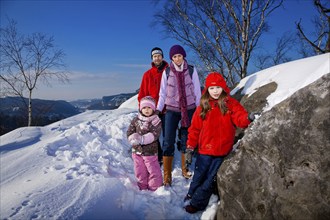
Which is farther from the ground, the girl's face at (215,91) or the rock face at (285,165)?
the girl's face at (215,91)

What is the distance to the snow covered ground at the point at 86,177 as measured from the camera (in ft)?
8.59

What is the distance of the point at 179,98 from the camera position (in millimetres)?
3814

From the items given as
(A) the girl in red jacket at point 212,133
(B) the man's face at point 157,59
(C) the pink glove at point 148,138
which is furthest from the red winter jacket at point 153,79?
(A) the girl in red jacket at point 212,133

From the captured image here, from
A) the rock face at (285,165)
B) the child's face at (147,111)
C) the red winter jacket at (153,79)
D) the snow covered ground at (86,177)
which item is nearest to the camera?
the rock face at (285,165)

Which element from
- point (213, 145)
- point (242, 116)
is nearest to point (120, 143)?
point (213, 145)

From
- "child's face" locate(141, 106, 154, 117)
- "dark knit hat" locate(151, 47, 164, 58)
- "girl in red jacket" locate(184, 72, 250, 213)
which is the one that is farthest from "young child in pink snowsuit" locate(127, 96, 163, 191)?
"dark knit hat" locate(151, 47, 164, 58)

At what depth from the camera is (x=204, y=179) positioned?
10.3ft

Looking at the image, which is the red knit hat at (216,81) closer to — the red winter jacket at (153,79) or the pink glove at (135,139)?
the pink glove at (135,139)

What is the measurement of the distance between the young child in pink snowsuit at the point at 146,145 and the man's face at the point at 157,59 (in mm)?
959

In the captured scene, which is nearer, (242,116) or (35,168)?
(242,116)

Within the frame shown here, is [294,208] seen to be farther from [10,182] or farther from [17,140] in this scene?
[17,140]

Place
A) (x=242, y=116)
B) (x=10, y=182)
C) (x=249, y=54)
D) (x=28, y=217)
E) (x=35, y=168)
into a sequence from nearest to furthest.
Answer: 1. (x=28, y=217)
2. (x=242, y=116)
3. (x=10, y=182)
4. (x=35, y=168)
5. (x=249, y=54)

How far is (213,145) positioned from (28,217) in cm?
215

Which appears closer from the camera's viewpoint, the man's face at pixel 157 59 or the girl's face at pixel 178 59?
the girl's face at pixel 178 59
